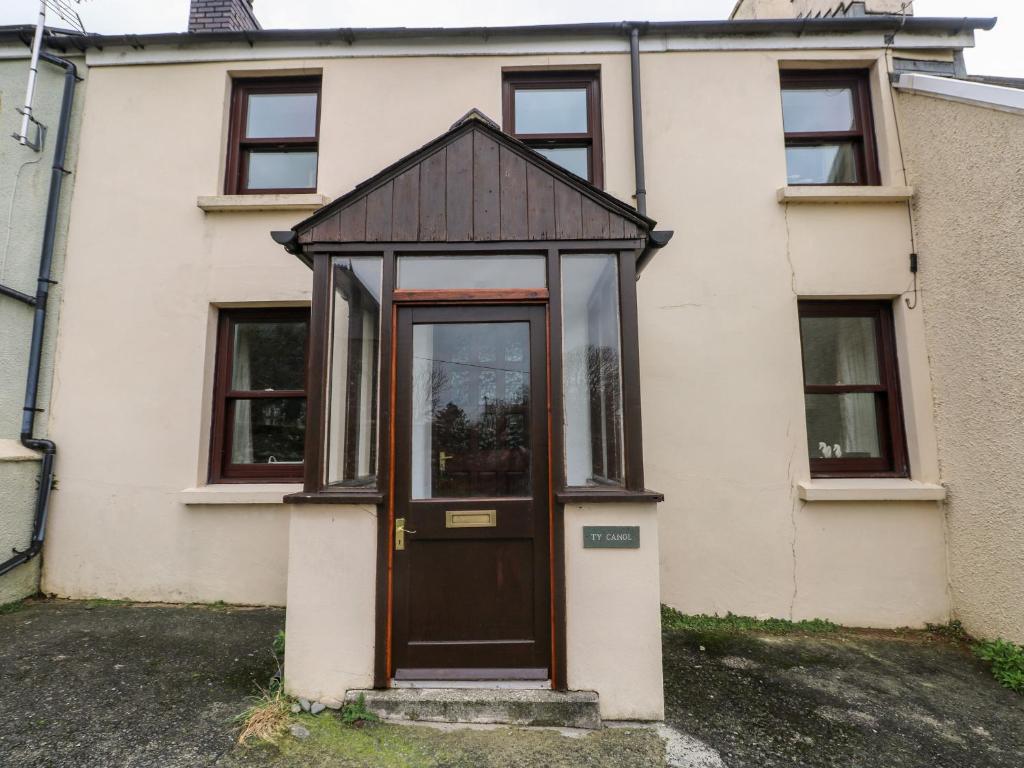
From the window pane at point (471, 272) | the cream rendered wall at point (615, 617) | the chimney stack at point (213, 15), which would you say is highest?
the chimney stack at point (213, 15)

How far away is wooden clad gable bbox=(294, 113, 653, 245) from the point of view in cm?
344

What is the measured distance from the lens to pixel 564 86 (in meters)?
5.49

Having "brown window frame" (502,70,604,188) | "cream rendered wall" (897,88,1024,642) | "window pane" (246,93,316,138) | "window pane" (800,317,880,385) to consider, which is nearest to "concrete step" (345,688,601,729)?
"cream rendered wall" (897,88,1024,642)

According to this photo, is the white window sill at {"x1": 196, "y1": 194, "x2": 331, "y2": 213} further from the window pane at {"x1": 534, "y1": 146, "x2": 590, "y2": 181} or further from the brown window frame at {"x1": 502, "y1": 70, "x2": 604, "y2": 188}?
the window pane at {"x1": 534, "y1": 146, "x2": 590, "y2": 181}

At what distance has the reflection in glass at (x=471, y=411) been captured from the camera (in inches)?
133

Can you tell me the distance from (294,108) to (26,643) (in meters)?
5.76

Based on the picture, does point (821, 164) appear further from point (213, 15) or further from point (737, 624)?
point (213, 15)

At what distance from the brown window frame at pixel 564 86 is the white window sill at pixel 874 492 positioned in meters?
3.80

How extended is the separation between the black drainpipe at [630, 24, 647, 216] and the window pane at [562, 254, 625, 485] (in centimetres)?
185

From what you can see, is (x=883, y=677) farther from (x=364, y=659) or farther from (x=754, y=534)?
(x=364, y=659)

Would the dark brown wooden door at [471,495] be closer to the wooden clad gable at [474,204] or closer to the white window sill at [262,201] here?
the wooden clad gable at [474,204]

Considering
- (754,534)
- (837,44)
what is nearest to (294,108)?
(837,44)

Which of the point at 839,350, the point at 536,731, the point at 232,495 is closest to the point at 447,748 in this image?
the point at 536,731

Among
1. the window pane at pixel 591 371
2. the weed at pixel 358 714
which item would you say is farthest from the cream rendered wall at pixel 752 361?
the weed at pixel 358 714
